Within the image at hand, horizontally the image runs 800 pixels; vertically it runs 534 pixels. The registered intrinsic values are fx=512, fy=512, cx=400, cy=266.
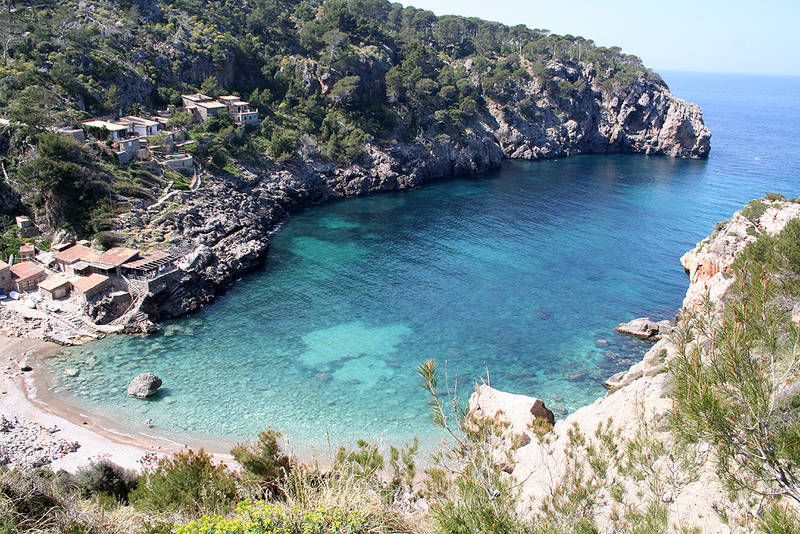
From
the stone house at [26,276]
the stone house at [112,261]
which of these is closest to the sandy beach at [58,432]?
the stone house at [26,276]

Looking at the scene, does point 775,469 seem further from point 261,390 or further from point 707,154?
point 707,154

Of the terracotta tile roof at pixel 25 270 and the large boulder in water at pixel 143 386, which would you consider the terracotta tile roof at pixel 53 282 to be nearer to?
the terracotta tile roof at pixel 25 270

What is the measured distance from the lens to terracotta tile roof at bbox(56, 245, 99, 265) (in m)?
38.9

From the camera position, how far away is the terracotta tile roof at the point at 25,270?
37469 millimetres

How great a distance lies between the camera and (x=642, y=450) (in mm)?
11961

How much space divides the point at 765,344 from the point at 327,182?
6328 centimetres

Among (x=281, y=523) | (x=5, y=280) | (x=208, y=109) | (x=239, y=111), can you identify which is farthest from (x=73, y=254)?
(x=239, y=111)

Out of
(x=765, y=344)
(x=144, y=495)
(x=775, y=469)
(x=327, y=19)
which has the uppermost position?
(x=327, y=19)

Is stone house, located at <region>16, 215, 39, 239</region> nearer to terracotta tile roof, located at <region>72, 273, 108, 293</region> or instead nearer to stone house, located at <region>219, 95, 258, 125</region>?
terracotta tile roof, located at <region>72, 273, 108, 293</region>

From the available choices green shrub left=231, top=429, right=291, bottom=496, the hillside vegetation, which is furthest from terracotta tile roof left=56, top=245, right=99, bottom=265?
green shrub left=231, top=429, right=291, bottom=496

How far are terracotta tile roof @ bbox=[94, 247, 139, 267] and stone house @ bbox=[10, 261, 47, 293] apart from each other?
13.6ft

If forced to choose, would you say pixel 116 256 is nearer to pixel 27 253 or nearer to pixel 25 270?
pixel 25 270

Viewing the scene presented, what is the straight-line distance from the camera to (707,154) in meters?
102

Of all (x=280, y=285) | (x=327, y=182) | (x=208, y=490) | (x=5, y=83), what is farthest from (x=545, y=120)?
(x=208, y=490)
